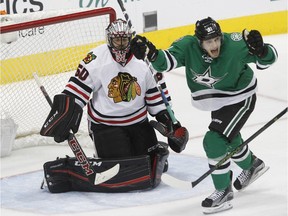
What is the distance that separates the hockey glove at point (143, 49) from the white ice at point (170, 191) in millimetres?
739

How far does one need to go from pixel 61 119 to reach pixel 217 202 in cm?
89

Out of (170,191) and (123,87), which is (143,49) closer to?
(123,87)

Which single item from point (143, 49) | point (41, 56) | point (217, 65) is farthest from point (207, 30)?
point (41, 56)

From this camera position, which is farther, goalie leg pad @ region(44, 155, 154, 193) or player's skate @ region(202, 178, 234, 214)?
goalie leg pad @ region(44, 155, 154, 193)

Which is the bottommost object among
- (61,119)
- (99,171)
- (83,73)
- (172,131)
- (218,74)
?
(99,171)

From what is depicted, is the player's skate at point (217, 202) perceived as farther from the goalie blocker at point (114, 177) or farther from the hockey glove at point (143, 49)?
the hockey glove at point (143, 49)

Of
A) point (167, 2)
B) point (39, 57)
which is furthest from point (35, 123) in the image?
point (167, 2)

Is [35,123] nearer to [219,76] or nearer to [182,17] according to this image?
[219,76]

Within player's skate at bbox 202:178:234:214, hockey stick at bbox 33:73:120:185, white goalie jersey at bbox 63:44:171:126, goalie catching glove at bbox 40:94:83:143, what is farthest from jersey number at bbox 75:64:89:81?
player's skate at bbox 202:178:234:214

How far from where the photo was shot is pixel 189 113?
265 inches

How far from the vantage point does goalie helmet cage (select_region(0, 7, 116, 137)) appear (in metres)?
5.95

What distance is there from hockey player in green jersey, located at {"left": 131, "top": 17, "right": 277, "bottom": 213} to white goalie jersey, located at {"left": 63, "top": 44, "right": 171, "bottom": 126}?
0.37m

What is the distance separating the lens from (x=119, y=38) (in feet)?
16.6

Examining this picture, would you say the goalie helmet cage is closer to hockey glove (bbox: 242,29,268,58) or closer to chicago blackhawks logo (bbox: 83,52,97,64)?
chicago blackhawks logo (bbox: 83,52,97,64)
